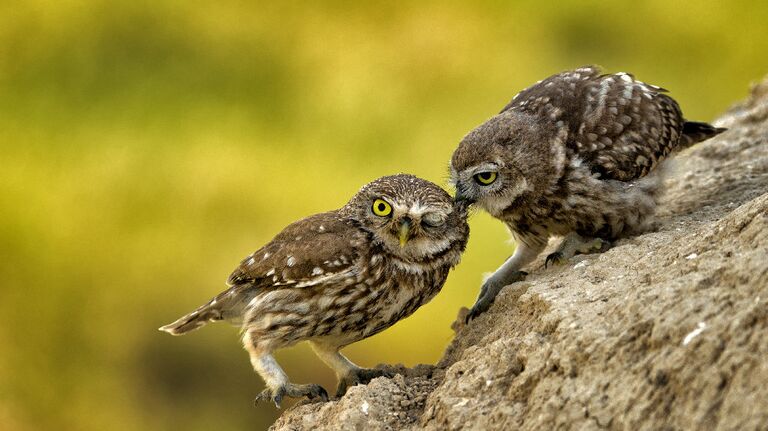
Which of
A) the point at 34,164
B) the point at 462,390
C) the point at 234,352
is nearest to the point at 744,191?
the point at 462,390

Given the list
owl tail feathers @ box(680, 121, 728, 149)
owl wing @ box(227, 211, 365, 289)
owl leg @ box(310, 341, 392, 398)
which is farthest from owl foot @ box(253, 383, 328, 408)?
owl tail feathers @ box(680, 121, 728, 149)

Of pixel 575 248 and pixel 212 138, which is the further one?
pixel 212 138

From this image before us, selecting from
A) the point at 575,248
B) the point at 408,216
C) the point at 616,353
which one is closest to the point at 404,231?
the point at 408,216

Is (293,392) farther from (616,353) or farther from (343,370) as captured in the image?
(616,353)

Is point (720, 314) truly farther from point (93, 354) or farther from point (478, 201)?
point (93, 354)

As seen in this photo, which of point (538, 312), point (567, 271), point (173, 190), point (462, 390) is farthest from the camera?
point (173, 190)
